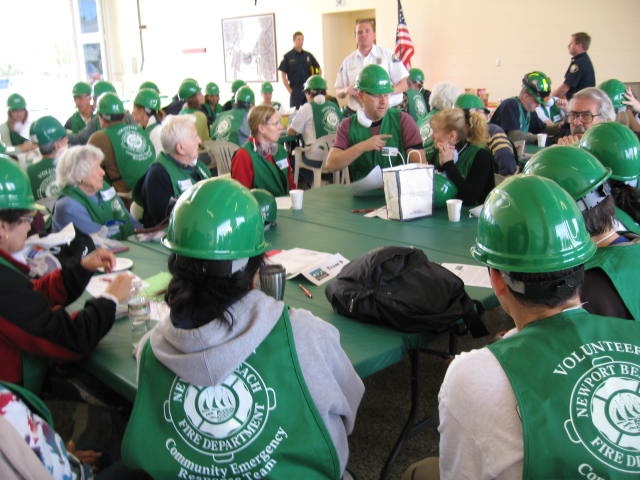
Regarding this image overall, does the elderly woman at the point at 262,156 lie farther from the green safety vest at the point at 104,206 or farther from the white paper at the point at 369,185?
the green safety vest at the point at 104,206

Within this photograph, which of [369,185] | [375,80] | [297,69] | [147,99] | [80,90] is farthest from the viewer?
[297,69]

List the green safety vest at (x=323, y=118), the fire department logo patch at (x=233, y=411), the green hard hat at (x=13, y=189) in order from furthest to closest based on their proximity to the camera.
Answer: the green safety vest at (x=323, y=118) → the green hard hat at (x=13, y=189) → the fire department logo patch at (x=233, y=411)

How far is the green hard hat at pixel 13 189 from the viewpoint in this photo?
6.79 ft

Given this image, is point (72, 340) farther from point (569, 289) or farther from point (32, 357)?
point (569, 289)

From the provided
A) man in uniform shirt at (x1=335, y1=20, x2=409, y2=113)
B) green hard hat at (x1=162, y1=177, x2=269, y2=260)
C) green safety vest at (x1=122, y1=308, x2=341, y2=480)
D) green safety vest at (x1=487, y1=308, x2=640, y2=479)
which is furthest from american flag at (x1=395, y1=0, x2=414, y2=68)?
green safety vest at (x1=487, y1=308, x2=640, y2=479)

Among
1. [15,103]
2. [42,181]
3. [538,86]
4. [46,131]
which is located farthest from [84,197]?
[15,103]

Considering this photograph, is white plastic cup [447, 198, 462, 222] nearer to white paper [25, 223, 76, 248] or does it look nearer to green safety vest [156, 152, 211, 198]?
green safety vest [156, 152, 211, 198]

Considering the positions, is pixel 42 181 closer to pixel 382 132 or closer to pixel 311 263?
pixel 382 132

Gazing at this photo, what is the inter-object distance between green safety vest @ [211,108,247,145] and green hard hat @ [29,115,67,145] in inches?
98.1

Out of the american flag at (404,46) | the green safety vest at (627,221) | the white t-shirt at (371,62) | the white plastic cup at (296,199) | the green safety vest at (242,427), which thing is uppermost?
the american flag at (404,46)

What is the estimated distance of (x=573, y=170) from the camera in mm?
1848

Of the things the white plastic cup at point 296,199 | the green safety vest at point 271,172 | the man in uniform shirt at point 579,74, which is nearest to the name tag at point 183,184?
the green safety vest at point 271,172

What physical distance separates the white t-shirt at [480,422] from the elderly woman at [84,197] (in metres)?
2.56

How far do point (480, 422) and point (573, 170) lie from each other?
102 cm
